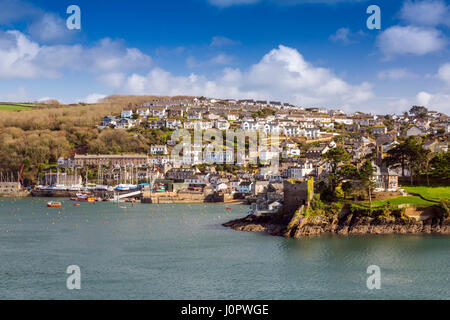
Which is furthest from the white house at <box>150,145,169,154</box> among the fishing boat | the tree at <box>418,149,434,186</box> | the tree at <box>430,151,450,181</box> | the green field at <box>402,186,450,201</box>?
the green field at <box>402,186,450,201</box>

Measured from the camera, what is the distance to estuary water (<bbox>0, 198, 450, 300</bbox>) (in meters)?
19.5

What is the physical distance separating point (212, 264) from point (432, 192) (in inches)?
773

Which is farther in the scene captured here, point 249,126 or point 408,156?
point 249,126

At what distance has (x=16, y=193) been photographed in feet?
254

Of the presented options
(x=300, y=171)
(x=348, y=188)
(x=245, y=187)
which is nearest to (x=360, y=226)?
(x=348, y=188)

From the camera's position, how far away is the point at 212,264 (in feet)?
79.6

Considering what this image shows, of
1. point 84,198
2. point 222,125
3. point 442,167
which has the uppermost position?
point 222,125

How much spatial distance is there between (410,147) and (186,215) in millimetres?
21387

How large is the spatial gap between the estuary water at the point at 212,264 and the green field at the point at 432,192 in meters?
4.72

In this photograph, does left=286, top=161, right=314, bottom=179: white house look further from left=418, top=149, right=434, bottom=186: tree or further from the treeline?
the treeline

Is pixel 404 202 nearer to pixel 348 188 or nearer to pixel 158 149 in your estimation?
pixel 348 188

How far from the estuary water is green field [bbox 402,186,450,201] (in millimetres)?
4721

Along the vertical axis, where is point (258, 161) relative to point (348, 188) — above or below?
above
